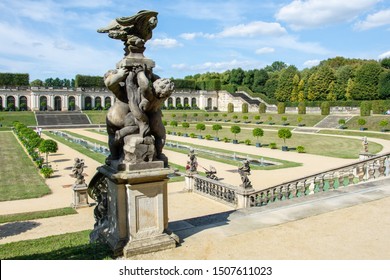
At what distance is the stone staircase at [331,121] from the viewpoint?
153 feet

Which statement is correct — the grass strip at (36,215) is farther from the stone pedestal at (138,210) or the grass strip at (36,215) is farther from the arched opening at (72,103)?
the arched opening at (72,103)

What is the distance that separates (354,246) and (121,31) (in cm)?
489

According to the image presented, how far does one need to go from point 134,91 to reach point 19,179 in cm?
1651

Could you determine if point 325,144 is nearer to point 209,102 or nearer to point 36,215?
point 36,215

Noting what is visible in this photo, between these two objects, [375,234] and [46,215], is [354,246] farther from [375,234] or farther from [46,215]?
[46,215]

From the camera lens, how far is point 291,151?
30828 millimetres

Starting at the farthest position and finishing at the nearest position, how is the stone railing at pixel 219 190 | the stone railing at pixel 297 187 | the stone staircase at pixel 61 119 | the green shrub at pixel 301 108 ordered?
the stone staircase at pixel 61 119 < the green shrub at pixel 301 108 < the stone railing at pixel 219 190 < the stone railing at pixel 297 187

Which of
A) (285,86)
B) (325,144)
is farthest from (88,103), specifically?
(325,144)

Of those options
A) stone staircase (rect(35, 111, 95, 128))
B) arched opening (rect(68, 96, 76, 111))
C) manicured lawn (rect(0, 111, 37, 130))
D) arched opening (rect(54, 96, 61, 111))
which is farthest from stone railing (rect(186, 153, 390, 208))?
arched opening (rect(54, 96, 61, 111))

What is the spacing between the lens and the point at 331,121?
4816 cm

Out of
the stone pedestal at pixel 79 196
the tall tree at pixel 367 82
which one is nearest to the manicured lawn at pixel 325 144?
the stone pedestal at pixel 79 196

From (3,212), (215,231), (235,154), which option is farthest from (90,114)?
(215,231)

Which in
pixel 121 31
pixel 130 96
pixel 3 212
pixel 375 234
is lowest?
pixel 3 212

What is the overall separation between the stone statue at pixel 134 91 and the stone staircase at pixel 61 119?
6211 cm
